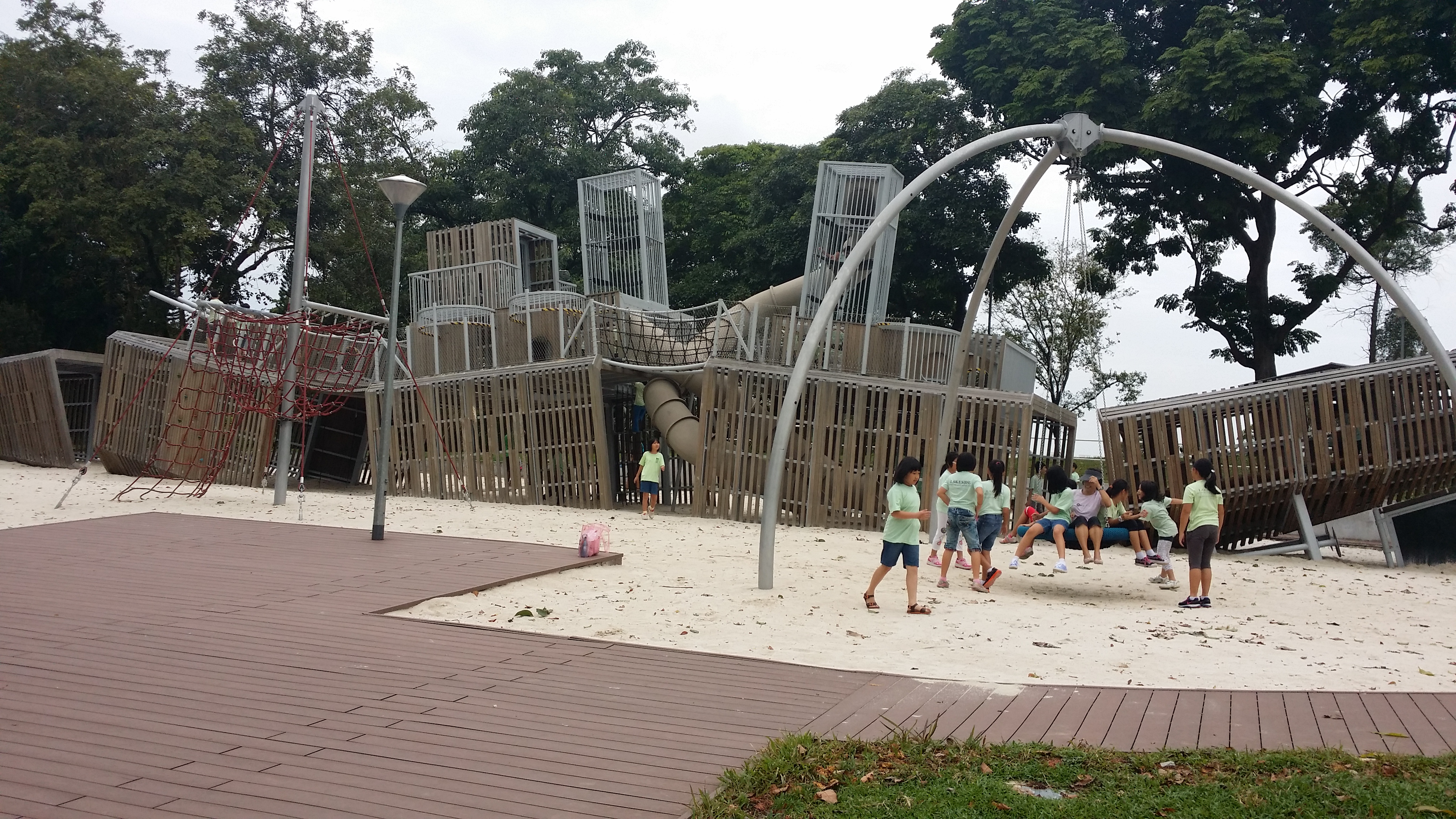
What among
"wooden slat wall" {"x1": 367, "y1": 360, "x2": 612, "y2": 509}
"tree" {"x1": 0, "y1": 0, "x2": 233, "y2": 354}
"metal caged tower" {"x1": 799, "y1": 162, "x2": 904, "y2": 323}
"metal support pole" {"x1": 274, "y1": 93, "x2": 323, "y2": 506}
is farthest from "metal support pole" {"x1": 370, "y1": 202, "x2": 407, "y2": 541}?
"tree" {"x1": 0, "y1": 0, "x2": 233, "y2": 354}

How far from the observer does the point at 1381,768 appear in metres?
4.96

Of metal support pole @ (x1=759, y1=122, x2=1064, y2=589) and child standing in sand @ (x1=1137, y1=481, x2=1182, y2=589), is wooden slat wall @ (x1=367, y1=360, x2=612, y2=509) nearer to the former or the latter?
metal support pole @ (x1=759, y1=122, x2=1064, y2=589)

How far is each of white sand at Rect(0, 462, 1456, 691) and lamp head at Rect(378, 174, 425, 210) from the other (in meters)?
4.46

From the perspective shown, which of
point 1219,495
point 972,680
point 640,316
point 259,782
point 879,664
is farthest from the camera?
point 640,316

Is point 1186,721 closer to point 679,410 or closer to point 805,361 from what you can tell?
point 805,361

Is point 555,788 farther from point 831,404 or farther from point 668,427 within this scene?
point 668,427

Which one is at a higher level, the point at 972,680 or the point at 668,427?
the point at 668,427

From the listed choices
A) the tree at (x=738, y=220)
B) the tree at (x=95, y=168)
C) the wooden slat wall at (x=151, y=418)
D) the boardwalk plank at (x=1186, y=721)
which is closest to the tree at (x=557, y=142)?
the tree at (x=738, y=220)

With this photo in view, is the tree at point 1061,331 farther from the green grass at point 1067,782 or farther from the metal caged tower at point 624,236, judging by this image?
the green grass at point 1067,782

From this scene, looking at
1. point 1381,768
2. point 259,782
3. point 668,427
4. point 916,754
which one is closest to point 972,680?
point 916,754

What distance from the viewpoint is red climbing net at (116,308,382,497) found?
1748 cm

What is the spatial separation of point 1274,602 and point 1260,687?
15.0ft

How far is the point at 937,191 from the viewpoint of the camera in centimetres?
2956

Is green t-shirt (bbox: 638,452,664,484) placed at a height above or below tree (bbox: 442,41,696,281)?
below
